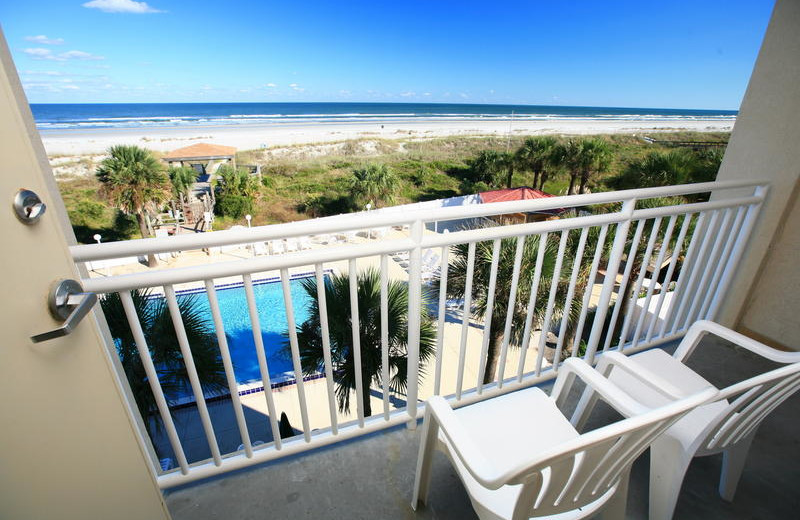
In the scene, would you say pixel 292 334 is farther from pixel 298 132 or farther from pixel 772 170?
pixel 298 132

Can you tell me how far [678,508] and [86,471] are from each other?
6.23 feet

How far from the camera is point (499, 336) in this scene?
6625mm

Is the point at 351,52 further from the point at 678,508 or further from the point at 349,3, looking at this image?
the point at 678,508

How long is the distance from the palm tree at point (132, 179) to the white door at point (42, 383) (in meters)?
14.2

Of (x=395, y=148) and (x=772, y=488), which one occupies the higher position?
(x=772, y=488)

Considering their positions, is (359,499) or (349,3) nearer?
(359,499)

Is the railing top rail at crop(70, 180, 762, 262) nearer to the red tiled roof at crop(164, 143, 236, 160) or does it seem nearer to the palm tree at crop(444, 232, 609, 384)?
the palm tree at crop(444, 232, 609, 384)

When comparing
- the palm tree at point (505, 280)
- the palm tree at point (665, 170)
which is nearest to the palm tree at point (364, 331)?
the palm tree at point (505, 280)

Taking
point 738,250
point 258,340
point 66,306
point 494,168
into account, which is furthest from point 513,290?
point 494,168

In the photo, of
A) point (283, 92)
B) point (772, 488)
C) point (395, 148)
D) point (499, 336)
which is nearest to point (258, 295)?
point (499, 336)

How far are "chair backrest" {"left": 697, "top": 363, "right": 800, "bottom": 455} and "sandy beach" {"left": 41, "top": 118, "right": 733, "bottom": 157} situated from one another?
3342cm

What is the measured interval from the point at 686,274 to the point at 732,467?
1184 mm

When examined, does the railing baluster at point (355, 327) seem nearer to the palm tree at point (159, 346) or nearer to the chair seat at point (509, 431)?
the chair seat at point (509, 431)

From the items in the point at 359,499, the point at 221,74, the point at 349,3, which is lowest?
the point at 359,499
